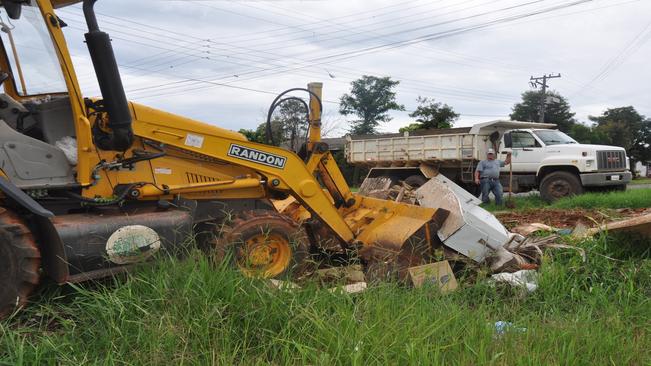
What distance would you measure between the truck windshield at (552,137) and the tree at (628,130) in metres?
35.5

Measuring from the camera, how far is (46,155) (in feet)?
14.6

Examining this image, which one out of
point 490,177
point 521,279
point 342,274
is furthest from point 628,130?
point 342,274

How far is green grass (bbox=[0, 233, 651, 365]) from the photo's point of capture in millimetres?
2932

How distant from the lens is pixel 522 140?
51.2 feet

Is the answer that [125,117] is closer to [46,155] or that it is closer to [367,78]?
[46,155]

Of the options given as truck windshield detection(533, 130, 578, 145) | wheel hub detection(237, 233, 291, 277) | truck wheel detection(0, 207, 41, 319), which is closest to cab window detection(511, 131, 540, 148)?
A: truck windshield detection(533, 130, 578, 145)

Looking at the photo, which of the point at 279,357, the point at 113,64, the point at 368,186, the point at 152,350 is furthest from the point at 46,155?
the point at 368,186

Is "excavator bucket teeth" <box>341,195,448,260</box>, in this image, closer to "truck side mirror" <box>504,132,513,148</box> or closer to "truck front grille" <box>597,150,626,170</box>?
"truck side mirror" <box>504,132,513,148</box>

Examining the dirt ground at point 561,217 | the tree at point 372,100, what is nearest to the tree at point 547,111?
the tree at point 372,100

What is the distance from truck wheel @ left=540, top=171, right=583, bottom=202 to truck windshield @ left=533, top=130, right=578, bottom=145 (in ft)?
3.31

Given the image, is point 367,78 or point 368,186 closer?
point 368,186

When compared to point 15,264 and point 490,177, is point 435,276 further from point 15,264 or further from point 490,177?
point 490,177

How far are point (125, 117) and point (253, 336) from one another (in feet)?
7.62

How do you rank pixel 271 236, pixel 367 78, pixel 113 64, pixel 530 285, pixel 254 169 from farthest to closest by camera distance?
1. pixel 367 78
2. pixel 254 169
3. pixel 271 236
4. pixel 530 285
5. pixel 113 64
